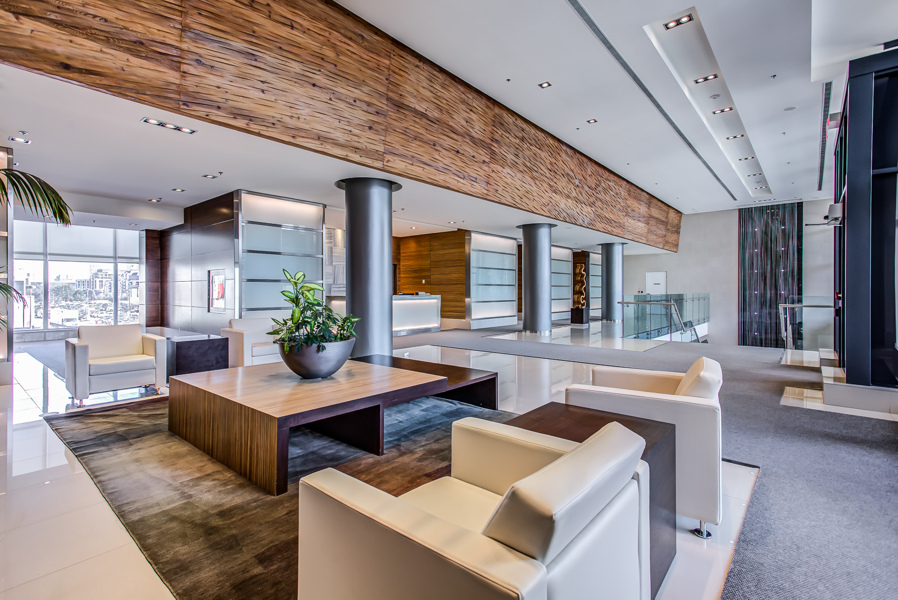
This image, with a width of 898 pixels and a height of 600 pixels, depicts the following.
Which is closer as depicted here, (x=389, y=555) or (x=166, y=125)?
(x=389, y=555)

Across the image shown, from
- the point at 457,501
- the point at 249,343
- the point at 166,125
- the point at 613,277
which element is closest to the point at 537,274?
the point at 613,277

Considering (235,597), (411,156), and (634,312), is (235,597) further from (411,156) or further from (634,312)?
(634,312)

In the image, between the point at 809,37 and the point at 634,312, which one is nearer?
the point at 809,37

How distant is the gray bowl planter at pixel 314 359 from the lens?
128 inches

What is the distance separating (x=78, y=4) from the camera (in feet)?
10.2

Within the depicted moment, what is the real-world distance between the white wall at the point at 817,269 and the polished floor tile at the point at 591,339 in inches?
319

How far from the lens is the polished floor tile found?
966cm

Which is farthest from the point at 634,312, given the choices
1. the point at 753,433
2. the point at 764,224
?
the point at 764,224

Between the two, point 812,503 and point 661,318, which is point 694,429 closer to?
point 812,503

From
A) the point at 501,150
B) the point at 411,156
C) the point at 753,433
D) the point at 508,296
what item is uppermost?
the point at 501,150

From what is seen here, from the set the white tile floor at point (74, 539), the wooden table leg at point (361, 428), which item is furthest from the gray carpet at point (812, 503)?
the wooden table leg at point (361, 428)

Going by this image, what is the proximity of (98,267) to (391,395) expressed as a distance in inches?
568

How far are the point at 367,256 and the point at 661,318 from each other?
9127mm

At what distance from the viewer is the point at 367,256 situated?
627cm
